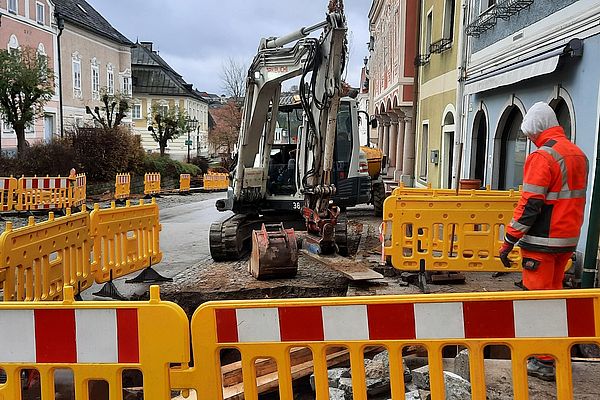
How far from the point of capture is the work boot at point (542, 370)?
3869 mm

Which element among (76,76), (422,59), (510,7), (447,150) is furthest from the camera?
(76,76)

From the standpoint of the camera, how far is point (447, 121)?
50.3 ft

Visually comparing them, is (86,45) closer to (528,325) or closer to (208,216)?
(208,216)

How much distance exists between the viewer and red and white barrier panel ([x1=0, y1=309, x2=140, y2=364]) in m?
2.79

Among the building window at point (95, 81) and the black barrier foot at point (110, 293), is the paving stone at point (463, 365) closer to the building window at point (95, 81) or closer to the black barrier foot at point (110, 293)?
the black barrier foot at point (110, 293)

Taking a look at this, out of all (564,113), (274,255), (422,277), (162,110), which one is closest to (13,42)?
(162,110)

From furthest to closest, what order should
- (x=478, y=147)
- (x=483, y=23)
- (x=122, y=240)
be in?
(x=478, y=147)
(x=483, y=23)
(x=122, y=240)

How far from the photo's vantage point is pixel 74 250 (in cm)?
607

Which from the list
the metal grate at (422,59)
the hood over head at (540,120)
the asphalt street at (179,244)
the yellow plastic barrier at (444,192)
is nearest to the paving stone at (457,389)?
the hood over head at (540,120)

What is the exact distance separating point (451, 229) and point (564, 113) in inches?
122

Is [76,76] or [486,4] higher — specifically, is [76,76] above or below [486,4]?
above

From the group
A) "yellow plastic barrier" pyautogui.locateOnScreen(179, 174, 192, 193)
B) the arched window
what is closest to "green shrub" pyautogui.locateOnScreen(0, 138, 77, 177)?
"yellow plastic barrier" pyautogui.locateOnScreen(179, 174, 192, 193)

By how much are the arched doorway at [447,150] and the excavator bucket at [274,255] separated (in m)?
8.31

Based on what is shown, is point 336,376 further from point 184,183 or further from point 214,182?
point 214,182
